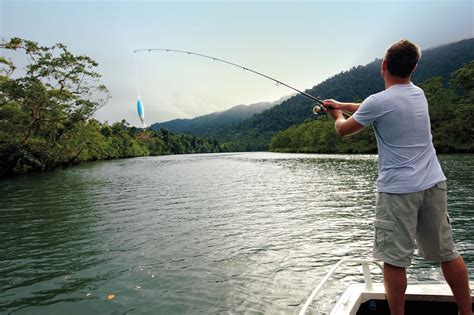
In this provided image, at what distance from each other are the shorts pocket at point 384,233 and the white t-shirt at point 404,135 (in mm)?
282

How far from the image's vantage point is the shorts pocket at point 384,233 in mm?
2875

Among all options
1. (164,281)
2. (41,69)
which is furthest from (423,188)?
(41,69)

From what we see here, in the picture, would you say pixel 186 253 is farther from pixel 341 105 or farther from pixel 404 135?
pixel 404 135

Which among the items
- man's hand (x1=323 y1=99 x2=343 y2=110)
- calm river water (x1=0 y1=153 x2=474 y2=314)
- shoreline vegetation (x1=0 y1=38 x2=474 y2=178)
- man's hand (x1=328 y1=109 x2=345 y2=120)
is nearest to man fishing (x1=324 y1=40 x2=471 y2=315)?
man's hand (x1=328 y1=109 x2=345 y2=120)

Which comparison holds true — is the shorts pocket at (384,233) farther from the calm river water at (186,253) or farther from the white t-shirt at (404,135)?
the calm river water at (186,253)

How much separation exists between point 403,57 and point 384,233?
153 centimetres

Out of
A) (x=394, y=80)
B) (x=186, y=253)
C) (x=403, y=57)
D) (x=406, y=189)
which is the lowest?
(x=186, y=253)

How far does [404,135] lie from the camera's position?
2928 millimetres

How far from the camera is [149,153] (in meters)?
156

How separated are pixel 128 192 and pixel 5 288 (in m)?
15.2

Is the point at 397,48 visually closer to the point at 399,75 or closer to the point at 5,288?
the point at 399,75

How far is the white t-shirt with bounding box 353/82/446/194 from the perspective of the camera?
290 cm

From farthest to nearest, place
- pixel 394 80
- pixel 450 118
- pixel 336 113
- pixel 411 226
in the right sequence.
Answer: pixel 450 118 < pixel 336 113 < pixel 394 80 < pixel 411 226

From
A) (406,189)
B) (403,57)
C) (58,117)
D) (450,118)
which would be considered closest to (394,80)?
(403,57)
